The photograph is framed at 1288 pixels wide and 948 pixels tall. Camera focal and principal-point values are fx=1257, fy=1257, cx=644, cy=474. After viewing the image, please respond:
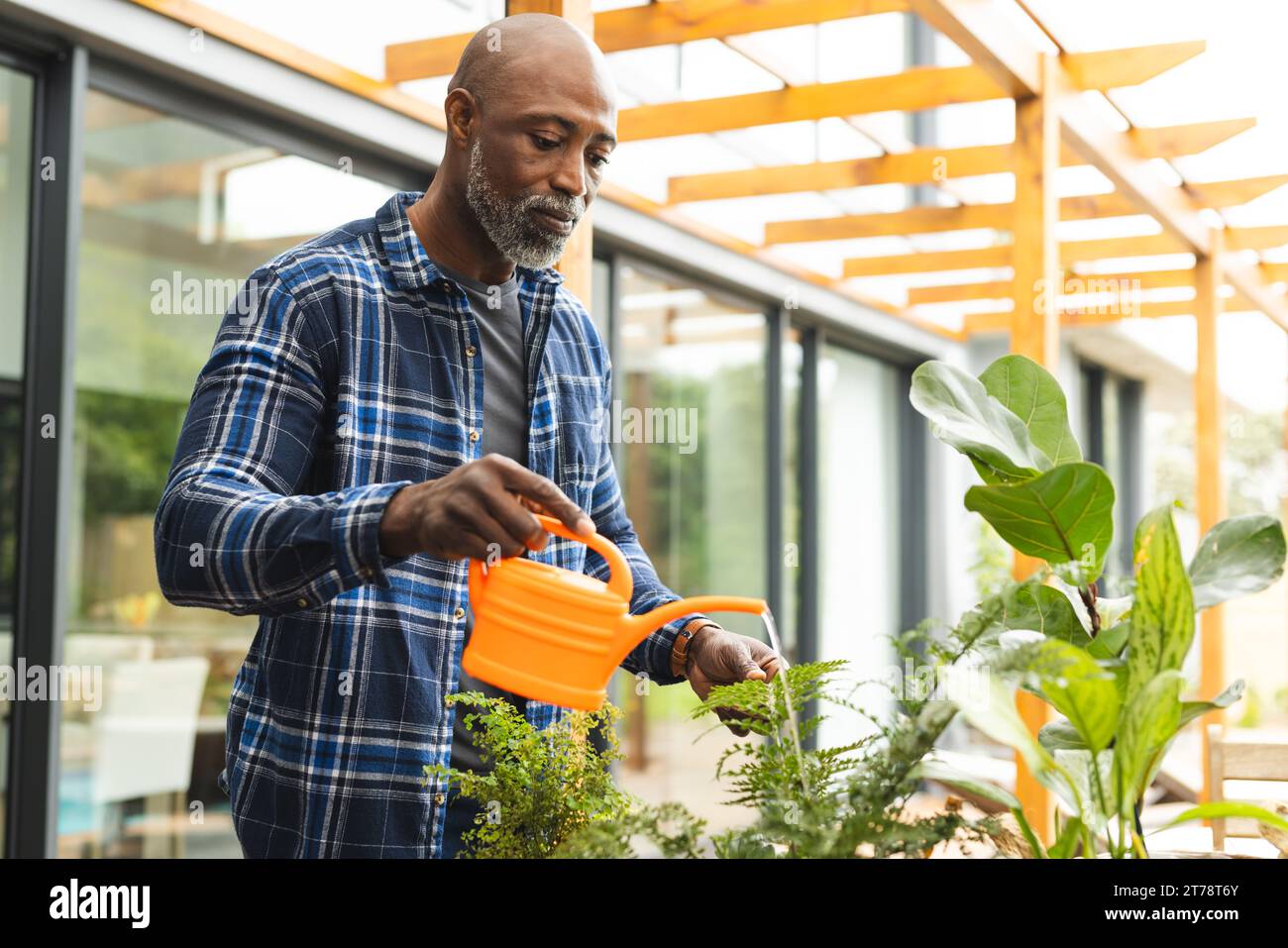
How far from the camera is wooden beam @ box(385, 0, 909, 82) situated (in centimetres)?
312

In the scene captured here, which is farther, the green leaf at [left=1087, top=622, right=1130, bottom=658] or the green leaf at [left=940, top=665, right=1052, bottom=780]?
the green leaf at [left=1087, top=622, right=1130, bottom=658]

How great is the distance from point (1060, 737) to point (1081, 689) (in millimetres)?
282

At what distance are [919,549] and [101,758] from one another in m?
4.93

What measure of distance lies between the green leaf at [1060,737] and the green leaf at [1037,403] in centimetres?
22

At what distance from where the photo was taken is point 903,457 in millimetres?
7578

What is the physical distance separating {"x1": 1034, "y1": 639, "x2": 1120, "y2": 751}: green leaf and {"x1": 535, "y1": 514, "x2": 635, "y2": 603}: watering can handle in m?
0.30

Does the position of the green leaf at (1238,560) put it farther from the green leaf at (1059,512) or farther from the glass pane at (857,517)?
the glass pane at (857,517)

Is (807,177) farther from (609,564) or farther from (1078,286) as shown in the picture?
(609,564)

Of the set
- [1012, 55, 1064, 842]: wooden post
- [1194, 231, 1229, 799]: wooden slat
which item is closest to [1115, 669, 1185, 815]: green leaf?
[1012, 55, 1064, 842]: wooden post

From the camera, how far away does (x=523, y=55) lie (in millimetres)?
1395

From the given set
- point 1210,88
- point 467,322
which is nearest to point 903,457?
point 1210,88

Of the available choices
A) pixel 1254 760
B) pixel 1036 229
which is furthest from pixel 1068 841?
pixel 1036 229

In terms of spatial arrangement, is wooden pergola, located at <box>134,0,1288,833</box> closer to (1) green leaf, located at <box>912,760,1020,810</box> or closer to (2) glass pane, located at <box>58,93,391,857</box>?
(2) glass pane, located at <box>58,93,391,857</box>

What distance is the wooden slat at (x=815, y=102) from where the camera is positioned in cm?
364
